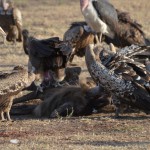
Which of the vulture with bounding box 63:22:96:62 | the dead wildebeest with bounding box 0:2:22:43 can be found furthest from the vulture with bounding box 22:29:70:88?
the dead wildebeest with bounding box 0:2:22:43

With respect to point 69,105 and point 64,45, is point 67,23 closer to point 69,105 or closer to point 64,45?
point 64,45

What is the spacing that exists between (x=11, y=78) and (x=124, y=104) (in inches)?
52.0

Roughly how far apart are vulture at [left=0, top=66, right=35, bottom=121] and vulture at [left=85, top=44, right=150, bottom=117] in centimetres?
82

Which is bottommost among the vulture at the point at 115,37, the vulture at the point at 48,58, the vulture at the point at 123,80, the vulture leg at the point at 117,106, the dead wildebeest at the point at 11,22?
the dead wildebeest at the point at 11,22

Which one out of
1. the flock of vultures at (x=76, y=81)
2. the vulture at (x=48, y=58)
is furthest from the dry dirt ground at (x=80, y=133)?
the vulture at (x=48, y=58)

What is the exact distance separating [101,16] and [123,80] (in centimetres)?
548

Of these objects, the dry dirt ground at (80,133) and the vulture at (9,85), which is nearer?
the dry dirt ground at (80,133)

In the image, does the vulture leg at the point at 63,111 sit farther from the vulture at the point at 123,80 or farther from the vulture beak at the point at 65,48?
the vulture beak at the point at 65,48

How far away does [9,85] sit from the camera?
8289 millimetres

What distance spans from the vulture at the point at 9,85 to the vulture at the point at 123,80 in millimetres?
816

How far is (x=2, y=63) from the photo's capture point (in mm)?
13617

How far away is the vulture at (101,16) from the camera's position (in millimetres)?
13531

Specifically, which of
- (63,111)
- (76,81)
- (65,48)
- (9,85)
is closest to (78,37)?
(65,48)

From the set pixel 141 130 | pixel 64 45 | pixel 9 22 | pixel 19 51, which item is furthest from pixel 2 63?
pixel 141 130
